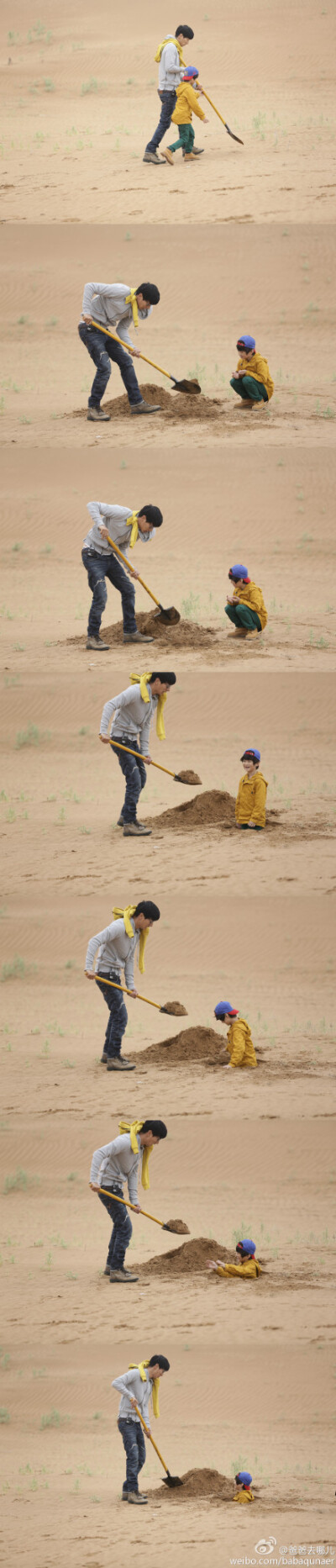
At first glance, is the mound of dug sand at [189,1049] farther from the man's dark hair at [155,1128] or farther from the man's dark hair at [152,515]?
the man's dark hair at [152,515]

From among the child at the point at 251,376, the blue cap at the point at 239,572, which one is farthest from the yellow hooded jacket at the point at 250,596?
the child at the point at 251,376

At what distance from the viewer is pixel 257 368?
2031cm

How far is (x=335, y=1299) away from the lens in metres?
13.7

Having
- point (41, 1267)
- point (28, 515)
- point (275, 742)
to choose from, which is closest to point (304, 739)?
point (275, 742)

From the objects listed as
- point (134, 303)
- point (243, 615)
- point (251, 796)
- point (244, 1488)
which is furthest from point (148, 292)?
point (244, 1488)

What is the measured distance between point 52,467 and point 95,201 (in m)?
4.14

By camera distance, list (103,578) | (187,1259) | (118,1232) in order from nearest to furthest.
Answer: (118,1232), (187,1259), (103,578)

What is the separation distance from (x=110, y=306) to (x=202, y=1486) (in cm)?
921

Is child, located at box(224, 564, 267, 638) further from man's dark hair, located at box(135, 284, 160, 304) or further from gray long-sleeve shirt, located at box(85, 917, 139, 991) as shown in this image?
gray long-sleeve shirt, located at box(85, 917, 139, 991)

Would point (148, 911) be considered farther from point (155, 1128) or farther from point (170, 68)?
point (170, 68)

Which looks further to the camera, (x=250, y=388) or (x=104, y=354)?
(x=250, y=388)

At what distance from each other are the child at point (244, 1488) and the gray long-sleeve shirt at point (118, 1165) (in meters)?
1.83

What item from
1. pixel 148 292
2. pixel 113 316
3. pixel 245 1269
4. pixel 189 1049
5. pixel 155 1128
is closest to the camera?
pixel 155 1128

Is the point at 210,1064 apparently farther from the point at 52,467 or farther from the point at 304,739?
the point at 52,467
